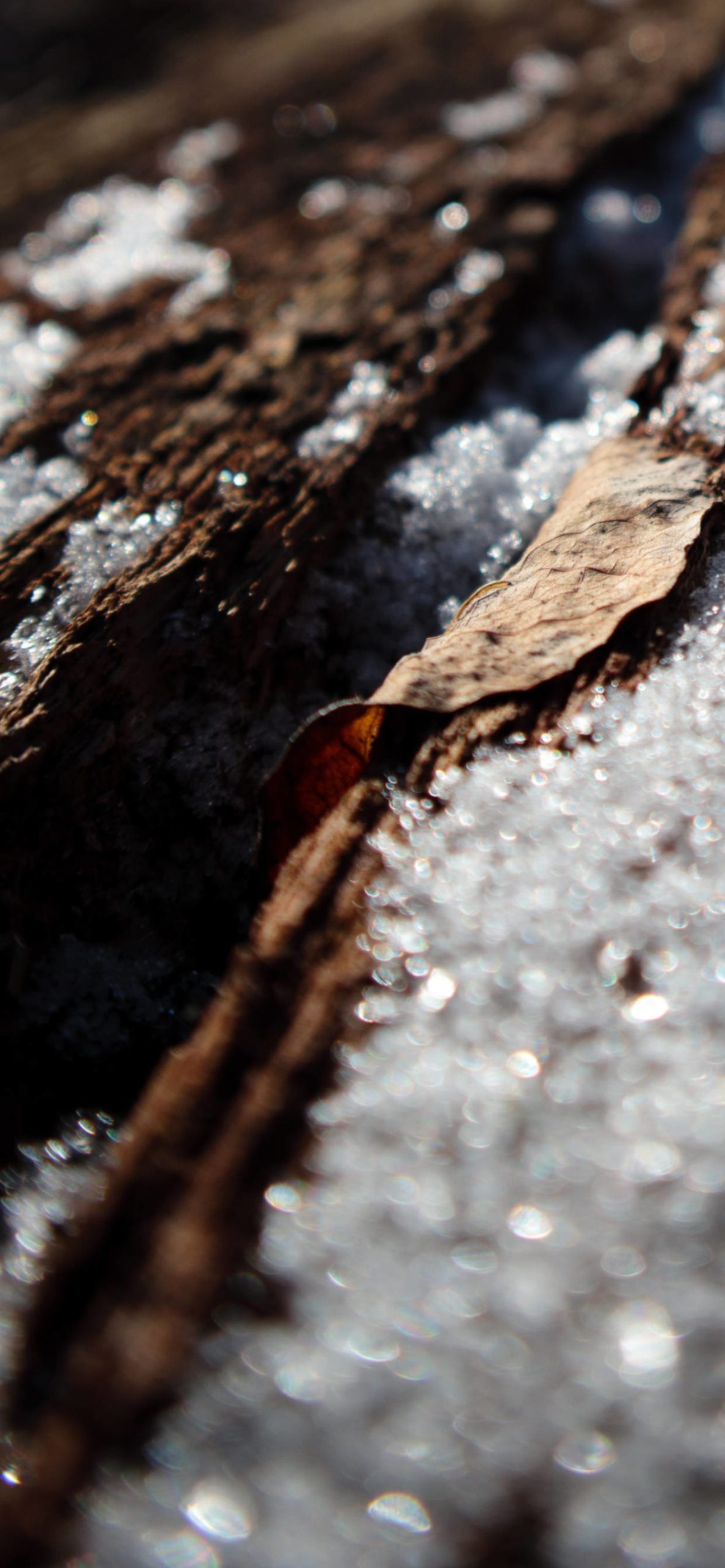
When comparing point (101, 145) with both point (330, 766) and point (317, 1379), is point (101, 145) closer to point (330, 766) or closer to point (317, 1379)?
point (330, 766)

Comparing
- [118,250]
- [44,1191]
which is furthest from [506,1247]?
[118,250]

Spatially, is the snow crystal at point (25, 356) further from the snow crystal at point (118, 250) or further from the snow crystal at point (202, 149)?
the snow crystal at point (202, 149)

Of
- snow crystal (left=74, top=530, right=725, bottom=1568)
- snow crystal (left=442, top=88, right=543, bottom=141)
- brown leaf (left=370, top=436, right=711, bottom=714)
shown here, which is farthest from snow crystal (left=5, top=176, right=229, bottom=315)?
snow crystal (left=74, top=530, right=725, bottom=1568)

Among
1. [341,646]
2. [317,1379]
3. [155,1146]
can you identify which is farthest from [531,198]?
[317,1379]

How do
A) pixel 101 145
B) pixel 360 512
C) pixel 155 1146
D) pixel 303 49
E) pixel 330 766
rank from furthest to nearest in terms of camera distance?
pixel 303 49
pixel 101 145
pixel 360 512
pixel 330 766
pixel 155 1146

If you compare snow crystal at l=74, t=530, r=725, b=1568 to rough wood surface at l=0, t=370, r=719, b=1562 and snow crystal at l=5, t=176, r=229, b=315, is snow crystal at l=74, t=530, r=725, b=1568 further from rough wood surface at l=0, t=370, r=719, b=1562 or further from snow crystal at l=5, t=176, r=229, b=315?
snow crystal at l=5, t=176, r=229, b=315
